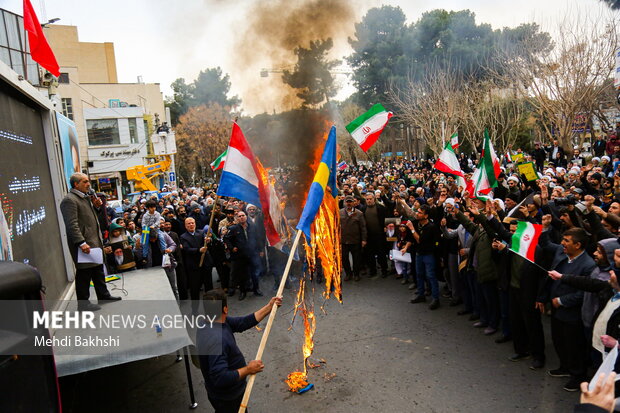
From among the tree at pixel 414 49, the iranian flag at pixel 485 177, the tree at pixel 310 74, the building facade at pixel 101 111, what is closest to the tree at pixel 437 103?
the tree at pixel 414 49

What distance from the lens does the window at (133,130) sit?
41200 millimetres

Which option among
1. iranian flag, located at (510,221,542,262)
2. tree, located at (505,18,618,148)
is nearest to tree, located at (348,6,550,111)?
tree, located at (505,18,618,148)

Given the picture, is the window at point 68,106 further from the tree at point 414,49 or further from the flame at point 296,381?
the flame at point 296,381

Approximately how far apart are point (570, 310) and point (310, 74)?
654cm

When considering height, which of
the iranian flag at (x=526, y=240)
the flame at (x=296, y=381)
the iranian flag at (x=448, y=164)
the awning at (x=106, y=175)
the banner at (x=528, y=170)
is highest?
the awning at (x=106, y=175)

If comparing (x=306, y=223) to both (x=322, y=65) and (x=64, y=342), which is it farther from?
(x=322, y=65)

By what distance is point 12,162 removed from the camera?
196 inches

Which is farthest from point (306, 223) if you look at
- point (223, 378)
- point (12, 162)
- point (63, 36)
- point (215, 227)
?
point (63, 36)

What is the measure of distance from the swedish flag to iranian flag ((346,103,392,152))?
2846 millimetres

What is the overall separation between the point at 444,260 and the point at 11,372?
7.51 meters

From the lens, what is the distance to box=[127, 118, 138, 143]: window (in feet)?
135

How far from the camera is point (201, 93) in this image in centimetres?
5053

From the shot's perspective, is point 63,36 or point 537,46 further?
point 63,36

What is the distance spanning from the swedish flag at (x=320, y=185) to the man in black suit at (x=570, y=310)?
2852mm
